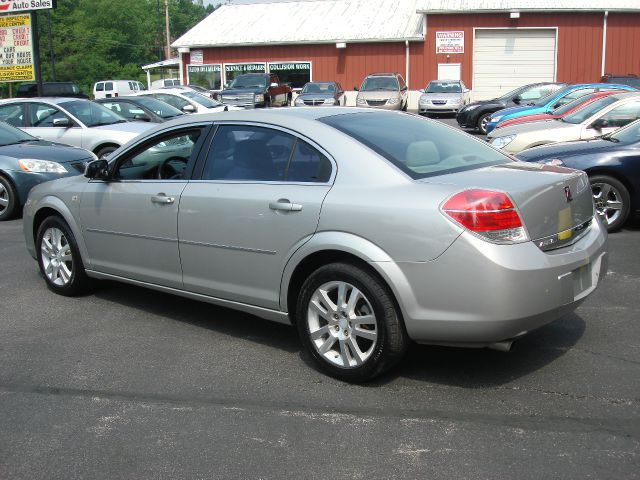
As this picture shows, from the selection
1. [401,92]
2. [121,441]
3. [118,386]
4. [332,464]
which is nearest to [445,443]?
[332,464]

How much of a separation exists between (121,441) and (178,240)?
1.77 m

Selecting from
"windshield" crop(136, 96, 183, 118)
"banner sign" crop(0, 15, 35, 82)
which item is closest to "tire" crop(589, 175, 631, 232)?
"windshield" crop(136, 96, 183, 118)

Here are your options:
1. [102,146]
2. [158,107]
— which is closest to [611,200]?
[102,146]

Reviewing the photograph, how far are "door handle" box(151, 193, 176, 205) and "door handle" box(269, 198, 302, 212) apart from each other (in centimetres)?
97

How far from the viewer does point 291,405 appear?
13.4 feet

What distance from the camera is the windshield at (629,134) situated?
28.8 ft

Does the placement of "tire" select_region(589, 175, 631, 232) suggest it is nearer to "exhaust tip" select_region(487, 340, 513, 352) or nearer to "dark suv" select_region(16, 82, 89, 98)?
"exhaust tip" select_region(487, 340, 513, 352)

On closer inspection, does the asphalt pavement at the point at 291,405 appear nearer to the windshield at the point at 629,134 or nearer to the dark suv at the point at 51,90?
the windshield at the point at 629,134

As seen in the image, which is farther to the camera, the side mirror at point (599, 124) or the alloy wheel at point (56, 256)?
the side mirror at point (599, 124)

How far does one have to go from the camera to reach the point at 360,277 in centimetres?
418

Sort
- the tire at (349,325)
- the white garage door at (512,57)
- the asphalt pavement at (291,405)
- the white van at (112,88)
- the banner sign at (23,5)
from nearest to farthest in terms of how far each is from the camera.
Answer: the asphalt pavement at (291,405) → the tire at (349,325) → the banner sign at (23,5) → the white garage door at (512,57) → the white van at (112,88)

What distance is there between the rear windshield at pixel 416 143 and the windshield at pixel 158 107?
38.9ft

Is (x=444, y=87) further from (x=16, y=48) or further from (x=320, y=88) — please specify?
(x=16, y=48)

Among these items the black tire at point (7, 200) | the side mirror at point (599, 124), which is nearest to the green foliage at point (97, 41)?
the black tire at point (7, 200)
